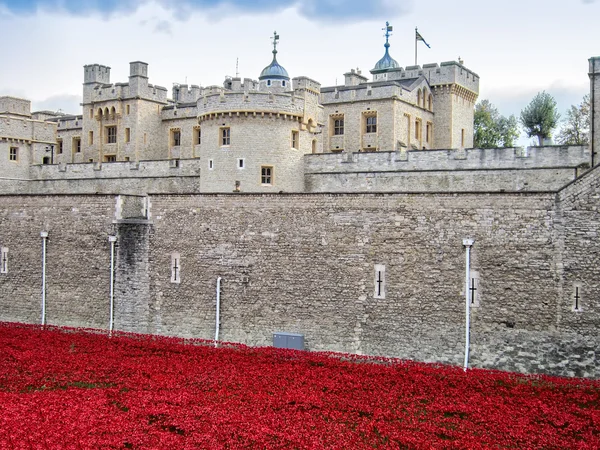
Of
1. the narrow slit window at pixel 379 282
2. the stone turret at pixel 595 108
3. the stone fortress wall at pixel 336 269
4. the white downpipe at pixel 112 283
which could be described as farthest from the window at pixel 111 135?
the stone turret at pixel 595 108

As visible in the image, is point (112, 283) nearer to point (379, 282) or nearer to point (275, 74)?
point (379, 282)

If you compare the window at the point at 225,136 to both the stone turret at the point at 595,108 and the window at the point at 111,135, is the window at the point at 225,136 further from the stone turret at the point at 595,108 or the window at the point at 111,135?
the window at the point at 111,135

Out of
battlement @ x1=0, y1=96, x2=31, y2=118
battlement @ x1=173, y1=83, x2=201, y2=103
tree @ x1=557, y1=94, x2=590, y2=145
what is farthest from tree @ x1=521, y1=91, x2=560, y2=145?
battlement @ x1=0, y1=96, x2=31, y2=118

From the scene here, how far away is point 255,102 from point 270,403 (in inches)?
566

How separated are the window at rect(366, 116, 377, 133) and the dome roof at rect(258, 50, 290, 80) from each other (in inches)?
456

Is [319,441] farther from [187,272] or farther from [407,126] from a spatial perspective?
[407,126]

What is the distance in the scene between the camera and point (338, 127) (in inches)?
1666

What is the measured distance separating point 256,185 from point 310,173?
3.53 metres

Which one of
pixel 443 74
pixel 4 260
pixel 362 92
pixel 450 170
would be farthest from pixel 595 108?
pixel 4 260

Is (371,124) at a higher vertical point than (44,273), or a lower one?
higher

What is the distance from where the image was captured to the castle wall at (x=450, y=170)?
2850 centimetres

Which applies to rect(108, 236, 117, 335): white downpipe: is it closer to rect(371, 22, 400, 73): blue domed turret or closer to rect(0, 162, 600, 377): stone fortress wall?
rect(0, 162, 600, 377): stone fortress wall

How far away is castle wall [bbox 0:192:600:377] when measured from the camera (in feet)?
66.6

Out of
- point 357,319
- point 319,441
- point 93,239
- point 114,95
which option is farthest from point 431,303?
point 114,95
